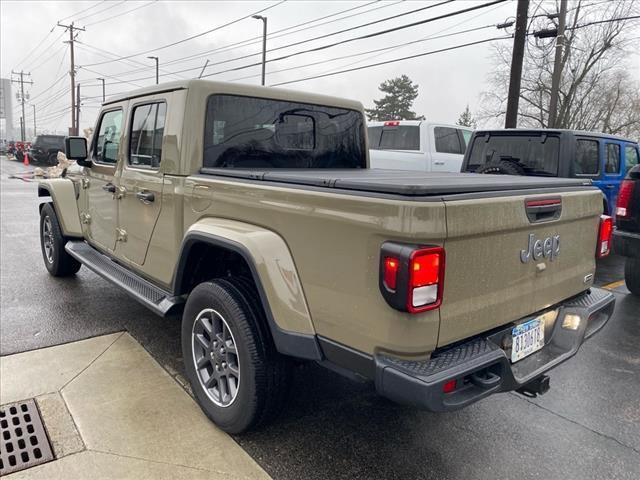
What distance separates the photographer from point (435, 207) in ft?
6.00

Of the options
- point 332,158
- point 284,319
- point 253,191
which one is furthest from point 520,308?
point 332,158

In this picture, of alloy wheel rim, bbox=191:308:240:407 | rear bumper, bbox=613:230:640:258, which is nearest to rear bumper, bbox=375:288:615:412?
alloy wheel rim, bbox=191:308:240:407

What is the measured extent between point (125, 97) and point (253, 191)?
2116 mm

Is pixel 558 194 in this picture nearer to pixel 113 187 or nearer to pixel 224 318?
pixel 224 318

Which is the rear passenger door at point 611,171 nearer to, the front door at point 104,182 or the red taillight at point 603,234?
the red taillight at point 603,234

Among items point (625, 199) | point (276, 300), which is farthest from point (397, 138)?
point (276, 300)

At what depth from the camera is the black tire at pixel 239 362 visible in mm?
2471

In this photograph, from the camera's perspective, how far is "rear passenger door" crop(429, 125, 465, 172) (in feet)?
31.8

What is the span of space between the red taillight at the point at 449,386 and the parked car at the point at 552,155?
5.27 meters

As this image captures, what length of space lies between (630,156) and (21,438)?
888cm

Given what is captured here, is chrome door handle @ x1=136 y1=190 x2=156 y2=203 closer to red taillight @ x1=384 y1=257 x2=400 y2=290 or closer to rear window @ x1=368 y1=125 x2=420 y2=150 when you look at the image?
red taillight @ x1=384 y1=257 x2=400 y2=290

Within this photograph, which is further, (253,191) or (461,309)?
(253,191)

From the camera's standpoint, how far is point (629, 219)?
5266 millimetres

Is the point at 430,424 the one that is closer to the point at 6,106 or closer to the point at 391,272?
the point at 391,272
